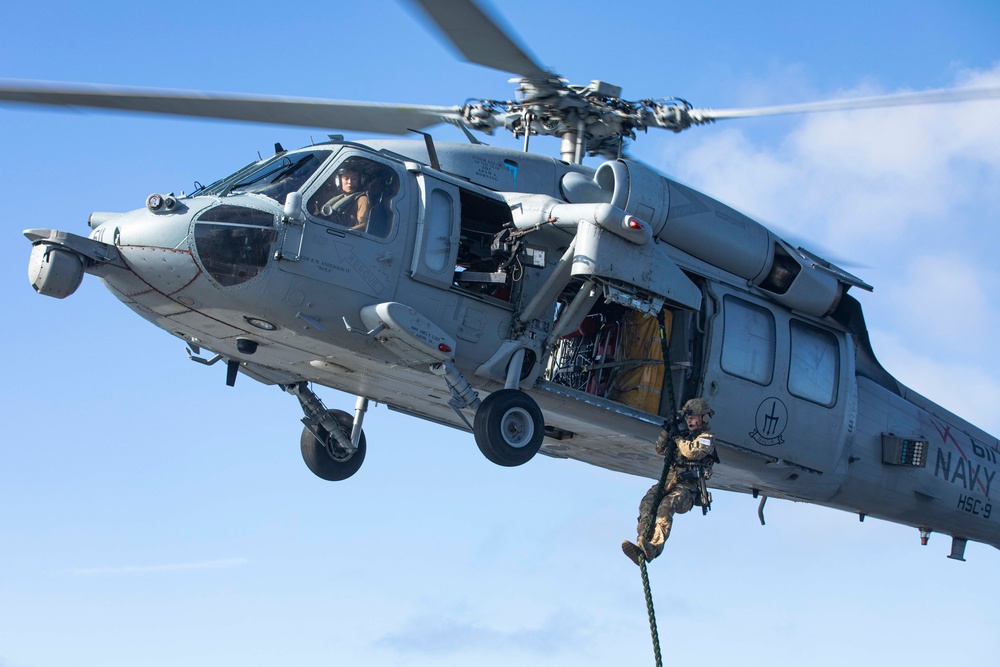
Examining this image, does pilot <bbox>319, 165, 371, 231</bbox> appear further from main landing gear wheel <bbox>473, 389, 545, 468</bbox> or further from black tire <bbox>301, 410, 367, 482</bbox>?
black tire <bbox>301, 410, 367, 482</bbox>

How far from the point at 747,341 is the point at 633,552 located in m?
2.87

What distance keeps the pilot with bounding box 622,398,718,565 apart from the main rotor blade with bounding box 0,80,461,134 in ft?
12.4

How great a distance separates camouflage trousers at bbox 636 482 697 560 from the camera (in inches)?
446

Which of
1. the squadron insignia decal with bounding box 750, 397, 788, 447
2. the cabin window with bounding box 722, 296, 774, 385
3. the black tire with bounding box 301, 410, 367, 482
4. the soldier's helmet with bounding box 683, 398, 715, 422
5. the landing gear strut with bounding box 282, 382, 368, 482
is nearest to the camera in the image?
the soldier's helmet with bounding box 683, 398, 715, 422

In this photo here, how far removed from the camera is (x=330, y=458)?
1370 cm

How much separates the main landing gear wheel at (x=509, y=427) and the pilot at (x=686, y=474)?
1135mm

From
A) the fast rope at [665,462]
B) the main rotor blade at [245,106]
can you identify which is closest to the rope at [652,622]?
the fast rope at [665,462]

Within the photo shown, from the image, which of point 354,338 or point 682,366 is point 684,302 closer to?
point 682,366

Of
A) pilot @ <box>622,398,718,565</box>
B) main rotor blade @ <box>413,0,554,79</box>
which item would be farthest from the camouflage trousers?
main rotor blade @ <box>413,0,554,79</box>

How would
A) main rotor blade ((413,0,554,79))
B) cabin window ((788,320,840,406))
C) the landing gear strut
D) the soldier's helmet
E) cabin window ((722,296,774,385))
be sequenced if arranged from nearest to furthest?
main rotor blade ((413,0,554,79)), the soldier's helmet, cabin window ((722,296,774,385)), cabin window ((788,320,840,406)), the landing gear strut

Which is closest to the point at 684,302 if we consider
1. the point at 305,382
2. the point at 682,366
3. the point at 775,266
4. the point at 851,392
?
the point at 682,366

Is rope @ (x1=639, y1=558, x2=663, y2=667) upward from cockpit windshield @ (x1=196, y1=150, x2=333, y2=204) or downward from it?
downward

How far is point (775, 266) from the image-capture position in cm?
1319

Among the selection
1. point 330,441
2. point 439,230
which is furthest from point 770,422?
point 330,441
